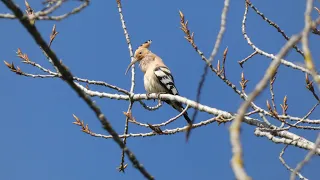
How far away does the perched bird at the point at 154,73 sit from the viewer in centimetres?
915

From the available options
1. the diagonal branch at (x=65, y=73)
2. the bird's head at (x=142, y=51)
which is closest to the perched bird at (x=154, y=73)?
the bird's head at (x=142, y=51)

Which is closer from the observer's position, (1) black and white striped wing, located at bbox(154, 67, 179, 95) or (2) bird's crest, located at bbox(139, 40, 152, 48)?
(1) black and white striped wing, located at bbox(154, 67, 179, 95)

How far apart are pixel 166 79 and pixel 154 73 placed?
1.24 ft

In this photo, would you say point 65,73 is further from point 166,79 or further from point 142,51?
point 142,51

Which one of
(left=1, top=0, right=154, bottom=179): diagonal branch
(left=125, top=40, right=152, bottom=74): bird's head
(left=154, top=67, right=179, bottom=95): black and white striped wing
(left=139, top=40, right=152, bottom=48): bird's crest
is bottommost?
(left=1, top=0, right=154, bottom=179): diagonal branch

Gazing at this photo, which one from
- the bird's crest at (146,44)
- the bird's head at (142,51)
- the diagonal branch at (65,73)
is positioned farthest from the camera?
the bird's crest at (146,44)

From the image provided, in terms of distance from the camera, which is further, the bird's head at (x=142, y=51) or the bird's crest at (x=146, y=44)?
the bird's crest at (x=146, y=44)

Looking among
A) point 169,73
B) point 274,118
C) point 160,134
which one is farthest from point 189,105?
point 169,73

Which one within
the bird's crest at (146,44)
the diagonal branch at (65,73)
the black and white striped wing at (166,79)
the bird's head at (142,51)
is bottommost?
the diagonal branch at (65,73)

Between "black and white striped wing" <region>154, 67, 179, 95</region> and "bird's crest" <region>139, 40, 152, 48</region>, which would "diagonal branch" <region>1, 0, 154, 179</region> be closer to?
"black and white striped wing" <region>154, 67, 179, 95</region>

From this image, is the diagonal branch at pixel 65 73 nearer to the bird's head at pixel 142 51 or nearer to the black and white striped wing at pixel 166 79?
the black and white striped wing at pixel 166 79

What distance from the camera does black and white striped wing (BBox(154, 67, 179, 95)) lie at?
30.1 feet

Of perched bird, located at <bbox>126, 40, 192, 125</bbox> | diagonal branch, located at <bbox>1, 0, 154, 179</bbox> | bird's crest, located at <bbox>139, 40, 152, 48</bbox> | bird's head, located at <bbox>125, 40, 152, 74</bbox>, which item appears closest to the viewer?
diagonal branch, located at <bbox>1, 0, 154, 179</bbox>

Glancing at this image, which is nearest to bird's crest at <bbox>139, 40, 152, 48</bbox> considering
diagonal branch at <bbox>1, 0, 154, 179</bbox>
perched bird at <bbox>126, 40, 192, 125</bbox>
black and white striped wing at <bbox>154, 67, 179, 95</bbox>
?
perched bird at <bbox>126, 40, 192, 125</bbox>
